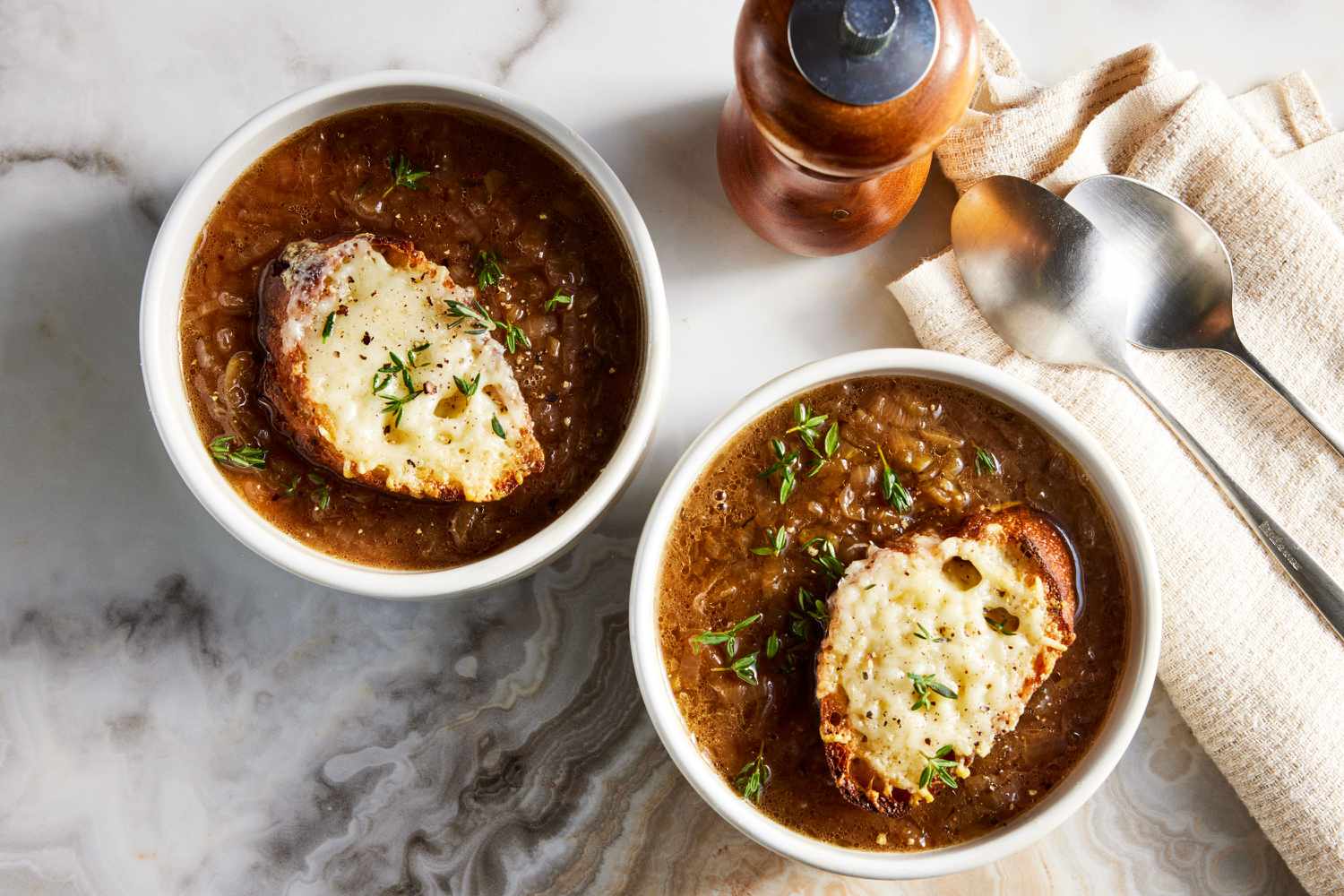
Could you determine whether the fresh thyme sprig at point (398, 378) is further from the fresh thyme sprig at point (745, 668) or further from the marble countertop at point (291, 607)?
the fresh thyme sprig at point (745, 668)

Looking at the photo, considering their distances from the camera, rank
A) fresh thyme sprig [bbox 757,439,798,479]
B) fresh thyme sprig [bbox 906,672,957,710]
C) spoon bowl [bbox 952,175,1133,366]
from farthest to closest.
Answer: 1. spoon bowl [bbox 952,175,1133,366]
2. fresh thyme sprig [bbox 757,439,798,479]
3. fresh thyme sprig [bbox 906,672,957,710]

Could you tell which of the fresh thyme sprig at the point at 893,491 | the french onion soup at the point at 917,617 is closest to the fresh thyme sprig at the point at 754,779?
the french onion soup at the point at 917,617

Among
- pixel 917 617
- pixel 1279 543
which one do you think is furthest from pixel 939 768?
pixel 1279 543

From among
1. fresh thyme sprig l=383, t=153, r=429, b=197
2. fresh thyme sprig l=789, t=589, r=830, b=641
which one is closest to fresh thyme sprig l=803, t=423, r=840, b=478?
fresh thyme sprig l=789, t=589, r=830, b=641

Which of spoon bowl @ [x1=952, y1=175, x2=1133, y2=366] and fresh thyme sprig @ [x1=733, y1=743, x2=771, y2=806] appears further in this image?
spoon bowl @ [x1=952, y1=175, x2=1133, y2=366]

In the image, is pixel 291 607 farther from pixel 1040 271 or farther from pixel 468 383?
pixel 1040 271

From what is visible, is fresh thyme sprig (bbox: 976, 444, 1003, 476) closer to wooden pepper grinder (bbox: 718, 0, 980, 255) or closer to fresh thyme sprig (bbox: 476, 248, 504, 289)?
wooden pepper grinder (bbox: 718, 0, 980, 255)

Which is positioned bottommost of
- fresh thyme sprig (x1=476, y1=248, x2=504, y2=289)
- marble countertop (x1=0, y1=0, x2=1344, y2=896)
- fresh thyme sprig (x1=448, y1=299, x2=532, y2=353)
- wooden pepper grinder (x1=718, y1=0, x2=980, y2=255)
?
marble countertop (x1=0, y1=0, x2=1344, y2=896)

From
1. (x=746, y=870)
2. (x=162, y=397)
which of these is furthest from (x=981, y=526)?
(x=162, y=397)
